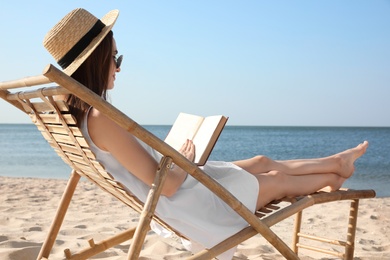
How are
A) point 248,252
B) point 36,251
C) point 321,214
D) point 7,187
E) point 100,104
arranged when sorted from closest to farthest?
point 100,104, point 36,251, point 248,252, point 321,214, point 7,187

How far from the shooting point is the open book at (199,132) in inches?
84.1

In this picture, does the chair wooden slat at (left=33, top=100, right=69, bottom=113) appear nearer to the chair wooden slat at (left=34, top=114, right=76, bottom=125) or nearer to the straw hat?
the chair wooden slat at (left=34, top=114, right=76, bottom=125)

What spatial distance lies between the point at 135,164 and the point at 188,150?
0.27 m

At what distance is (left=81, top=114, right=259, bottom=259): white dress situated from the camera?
228 cm

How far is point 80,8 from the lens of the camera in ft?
7.66

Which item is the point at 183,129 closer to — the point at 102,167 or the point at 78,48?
the point at 102,167

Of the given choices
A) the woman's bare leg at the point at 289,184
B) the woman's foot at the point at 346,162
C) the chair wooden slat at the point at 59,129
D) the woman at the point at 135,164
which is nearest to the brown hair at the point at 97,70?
the woman at the point at 135,164

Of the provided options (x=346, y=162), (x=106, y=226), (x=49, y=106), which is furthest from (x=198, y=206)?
(x=106, y=226)

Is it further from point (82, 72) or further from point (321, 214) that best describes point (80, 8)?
point (321, 214)

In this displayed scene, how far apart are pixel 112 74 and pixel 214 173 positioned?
76cm

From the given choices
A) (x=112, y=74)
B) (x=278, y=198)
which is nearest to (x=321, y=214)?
(x=278, y=198)

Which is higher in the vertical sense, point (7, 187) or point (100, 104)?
point (7, 187)

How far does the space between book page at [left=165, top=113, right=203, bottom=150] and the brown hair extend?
41cm

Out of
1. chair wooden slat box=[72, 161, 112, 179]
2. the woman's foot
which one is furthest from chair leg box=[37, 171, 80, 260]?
the woman's foot
